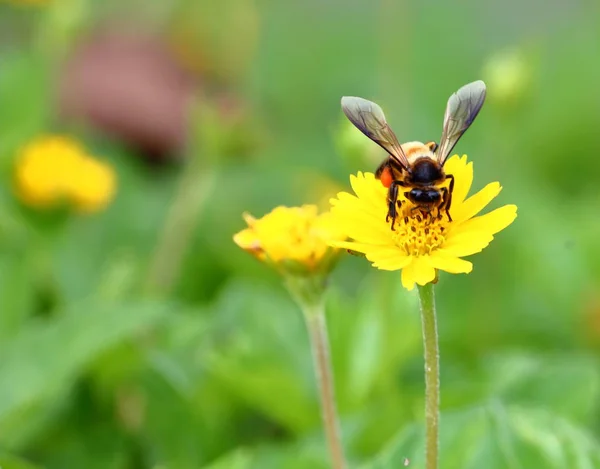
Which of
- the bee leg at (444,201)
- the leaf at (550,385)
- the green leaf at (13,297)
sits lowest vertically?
the leaf at (550,385)

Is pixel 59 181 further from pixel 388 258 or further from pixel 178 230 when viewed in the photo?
pixel 388 258

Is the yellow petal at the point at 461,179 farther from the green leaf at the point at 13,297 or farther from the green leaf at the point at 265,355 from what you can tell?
the green leaf at the point at 13,297

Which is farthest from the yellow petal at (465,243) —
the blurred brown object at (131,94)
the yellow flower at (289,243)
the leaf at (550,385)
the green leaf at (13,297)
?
the blurred brown object at (131,94)

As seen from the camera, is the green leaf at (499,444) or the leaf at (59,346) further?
the leaf at (59,346)

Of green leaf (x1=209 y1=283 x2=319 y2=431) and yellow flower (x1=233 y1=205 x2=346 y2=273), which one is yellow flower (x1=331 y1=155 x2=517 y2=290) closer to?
yellow flower (x1=233 y1=205 x2=346 y2=273)

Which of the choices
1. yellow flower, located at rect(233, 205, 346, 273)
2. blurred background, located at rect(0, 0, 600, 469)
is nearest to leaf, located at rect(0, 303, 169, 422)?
blurred background, located at rect(0, 0, 600, 469)

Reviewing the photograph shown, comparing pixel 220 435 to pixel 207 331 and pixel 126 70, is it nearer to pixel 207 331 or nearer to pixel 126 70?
pixel 207 331

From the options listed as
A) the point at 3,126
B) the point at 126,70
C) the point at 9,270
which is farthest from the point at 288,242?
the point at 126,70
